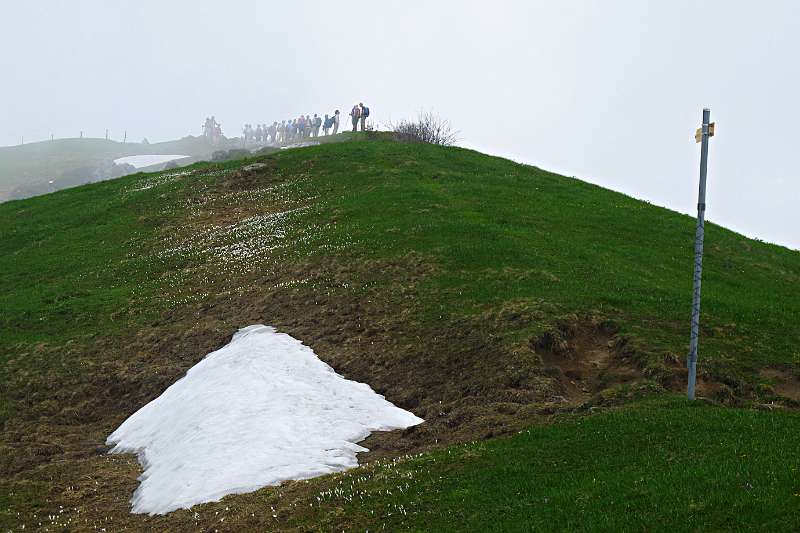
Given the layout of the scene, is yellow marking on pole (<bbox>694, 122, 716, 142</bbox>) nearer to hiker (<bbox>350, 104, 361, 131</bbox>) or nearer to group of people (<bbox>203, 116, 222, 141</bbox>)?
hiker (<bbox>350, 104, 361, 131</bbox>)

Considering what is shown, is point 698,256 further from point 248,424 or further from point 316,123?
point 316,123

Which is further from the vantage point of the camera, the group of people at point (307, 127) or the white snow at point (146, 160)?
the white snow at point (146, 160)

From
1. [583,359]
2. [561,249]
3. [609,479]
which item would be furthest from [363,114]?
[609,479]

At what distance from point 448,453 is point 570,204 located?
25073 millimetres

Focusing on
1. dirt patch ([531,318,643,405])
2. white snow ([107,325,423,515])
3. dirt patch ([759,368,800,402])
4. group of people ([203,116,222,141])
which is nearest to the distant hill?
group of people ([203,116,222,141])

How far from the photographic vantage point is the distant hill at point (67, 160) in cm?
11694

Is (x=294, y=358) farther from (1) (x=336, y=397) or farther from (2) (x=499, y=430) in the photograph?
(2) (x=499, y=430)

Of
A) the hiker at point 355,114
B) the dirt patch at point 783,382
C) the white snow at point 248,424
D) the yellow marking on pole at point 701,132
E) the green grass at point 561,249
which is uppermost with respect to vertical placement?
the hiker at point 355,114

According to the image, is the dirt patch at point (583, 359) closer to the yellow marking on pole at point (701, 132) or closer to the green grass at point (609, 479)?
the green grass at point (609, 479)

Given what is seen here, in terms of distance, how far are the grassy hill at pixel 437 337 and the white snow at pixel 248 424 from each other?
0.79 m

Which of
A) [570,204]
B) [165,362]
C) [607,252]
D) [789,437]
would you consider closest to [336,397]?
[165,362]

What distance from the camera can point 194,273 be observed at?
115ft

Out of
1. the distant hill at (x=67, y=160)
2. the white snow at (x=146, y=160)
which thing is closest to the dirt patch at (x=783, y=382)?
the distant hill at (x=67, y=160)

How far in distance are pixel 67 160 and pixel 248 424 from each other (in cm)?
14547
